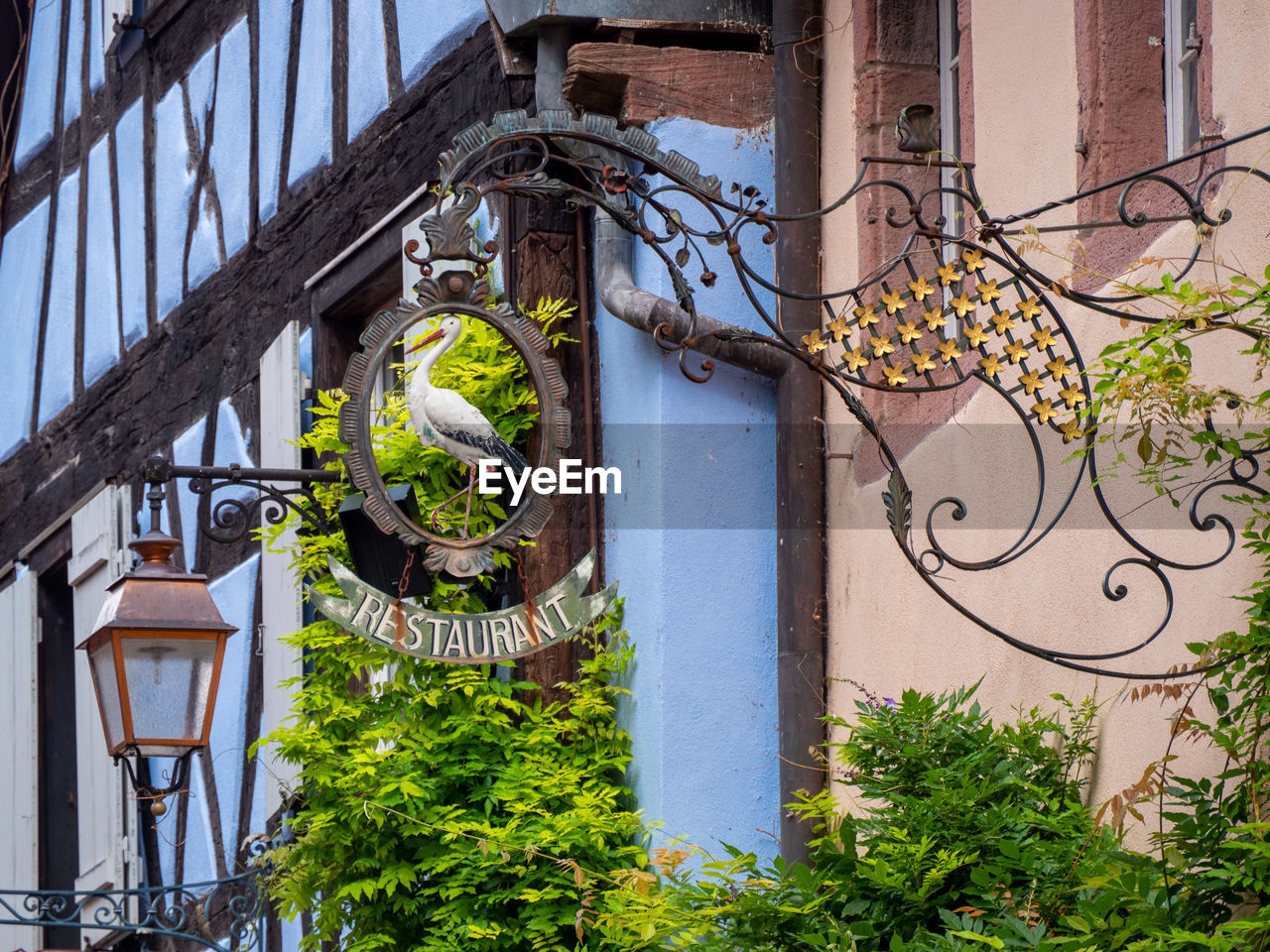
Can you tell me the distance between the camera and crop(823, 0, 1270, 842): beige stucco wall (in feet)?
11.5

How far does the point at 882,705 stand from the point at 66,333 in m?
6.96

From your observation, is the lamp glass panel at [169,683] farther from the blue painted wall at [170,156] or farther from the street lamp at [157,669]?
the blue painted wall at [170,156]

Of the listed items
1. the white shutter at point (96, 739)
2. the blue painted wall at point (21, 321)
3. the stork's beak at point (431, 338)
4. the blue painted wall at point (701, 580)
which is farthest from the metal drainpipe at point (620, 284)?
the blue painted wall at point (21, 321)

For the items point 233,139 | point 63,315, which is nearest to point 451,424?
point 233,139

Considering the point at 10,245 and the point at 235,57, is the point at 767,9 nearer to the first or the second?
the point at 235,57

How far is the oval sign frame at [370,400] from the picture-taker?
339 centimetres

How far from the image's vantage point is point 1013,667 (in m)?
4.13

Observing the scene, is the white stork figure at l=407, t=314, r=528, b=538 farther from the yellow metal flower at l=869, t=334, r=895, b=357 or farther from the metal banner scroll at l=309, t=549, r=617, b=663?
the yellow metal flower at l=869, t=334, r=895, b=357

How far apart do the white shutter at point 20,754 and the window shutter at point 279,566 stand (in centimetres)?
260

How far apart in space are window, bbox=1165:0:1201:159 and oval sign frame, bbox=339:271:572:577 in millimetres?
1305

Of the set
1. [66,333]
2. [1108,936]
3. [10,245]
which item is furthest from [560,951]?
Answer: [10,245]

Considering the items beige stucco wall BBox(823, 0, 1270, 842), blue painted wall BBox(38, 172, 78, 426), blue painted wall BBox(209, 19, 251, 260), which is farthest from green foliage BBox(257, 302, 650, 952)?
blue painted wall BBox(38, 172, 78, 426)

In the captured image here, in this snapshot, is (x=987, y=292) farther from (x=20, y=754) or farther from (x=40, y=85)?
(x=40, y=85)

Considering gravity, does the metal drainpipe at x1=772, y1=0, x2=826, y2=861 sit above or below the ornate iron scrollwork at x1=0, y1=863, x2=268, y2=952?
above
